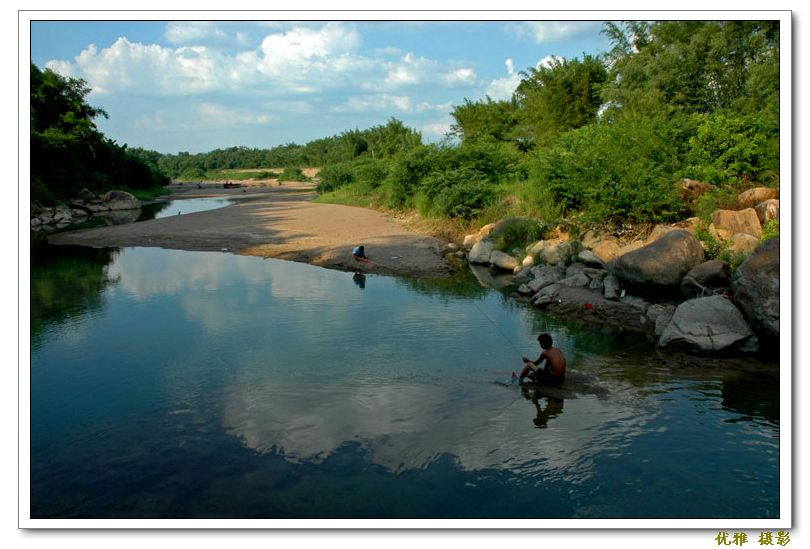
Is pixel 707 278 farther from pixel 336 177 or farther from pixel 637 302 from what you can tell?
pixel 336 177

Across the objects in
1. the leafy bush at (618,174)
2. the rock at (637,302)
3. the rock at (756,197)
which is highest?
the leafy bush at (618,174)

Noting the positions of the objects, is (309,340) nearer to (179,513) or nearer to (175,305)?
(175,305)

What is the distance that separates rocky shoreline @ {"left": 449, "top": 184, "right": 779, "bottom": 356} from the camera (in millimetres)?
10539

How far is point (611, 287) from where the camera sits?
14.0 m

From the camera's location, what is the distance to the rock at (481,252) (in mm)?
19906

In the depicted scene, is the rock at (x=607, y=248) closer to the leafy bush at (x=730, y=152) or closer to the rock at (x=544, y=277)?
the rock at (x=544, y=277)

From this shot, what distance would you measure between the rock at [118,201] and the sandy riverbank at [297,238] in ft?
42.6

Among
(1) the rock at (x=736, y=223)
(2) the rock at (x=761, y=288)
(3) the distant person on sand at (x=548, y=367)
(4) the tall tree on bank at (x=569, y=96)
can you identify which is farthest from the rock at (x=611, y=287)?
(4) the tall tree on bank at (x=569, y=96)

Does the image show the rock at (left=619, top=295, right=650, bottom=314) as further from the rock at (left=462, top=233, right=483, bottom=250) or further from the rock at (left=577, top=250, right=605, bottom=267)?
the rock at (left=462, top=233, right=483, bottom=250)

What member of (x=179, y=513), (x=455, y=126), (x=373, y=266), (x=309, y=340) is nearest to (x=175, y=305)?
(x=309, y=340)
